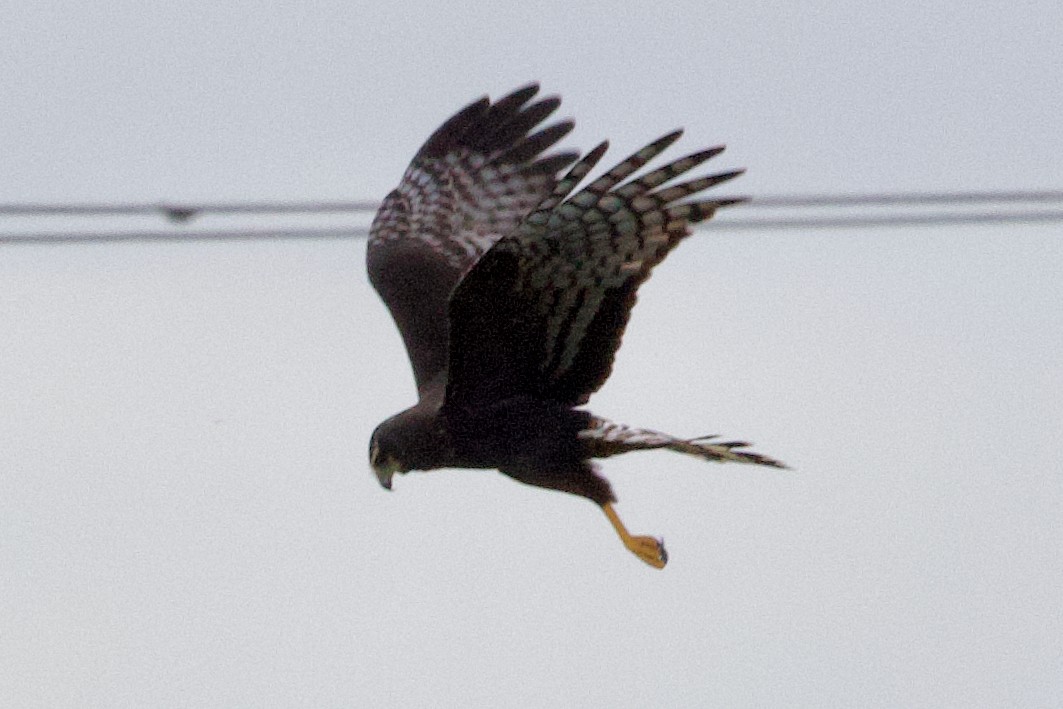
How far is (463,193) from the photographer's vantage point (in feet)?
23.5

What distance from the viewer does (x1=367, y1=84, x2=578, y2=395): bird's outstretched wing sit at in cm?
696

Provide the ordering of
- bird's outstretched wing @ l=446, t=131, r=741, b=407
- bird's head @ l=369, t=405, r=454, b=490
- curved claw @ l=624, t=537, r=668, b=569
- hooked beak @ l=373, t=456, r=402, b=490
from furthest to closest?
curved claw @ l=624, t=537, r=668, b=569 < hooked beak @ l=373, t=456, r=402, b=490 < bird's head @ l=369, t=405, r=454, b=490 < bird's outstretched wing @ l=446, t=131, r=741, b=407

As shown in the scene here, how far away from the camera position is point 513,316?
5.89 meters

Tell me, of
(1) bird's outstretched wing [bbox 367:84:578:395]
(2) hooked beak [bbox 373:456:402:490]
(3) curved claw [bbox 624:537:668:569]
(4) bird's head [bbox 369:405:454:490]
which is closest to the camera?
(4) bird's head [bbox 369:405:454:490]

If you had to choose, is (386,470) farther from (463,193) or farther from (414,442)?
A: (463,193)

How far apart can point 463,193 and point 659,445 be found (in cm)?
168

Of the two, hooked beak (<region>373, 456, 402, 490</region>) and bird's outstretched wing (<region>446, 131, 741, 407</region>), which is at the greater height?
bird's outstretched wing (<region>446, 131, 741, 407</region>)

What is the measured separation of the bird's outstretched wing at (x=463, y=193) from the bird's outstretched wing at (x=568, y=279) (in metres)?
0.92

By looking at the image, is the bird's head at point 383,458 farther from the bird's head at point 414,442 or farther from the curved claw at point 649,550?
the curved claw at point 649,550

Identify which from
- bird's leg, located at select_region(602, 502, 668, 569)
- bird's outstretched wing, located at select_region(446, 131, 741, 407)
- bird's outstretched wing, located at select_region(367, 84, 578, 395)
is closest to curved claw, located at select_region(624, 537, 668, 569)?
bird's leg, located at select_region(602, 502, 668, 569)

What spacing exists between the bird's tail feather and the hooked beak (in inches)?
22.1

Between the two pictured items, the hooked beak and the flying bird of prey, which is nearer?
the flying bird of prey

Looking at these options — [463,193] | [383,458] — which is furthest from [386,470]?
[463,193]

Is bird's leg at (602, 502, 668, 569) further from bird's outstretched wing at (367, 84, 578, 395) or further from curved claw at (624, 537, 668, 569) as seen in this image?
bird's outstretched wing at (367, 84, 578, 395)
